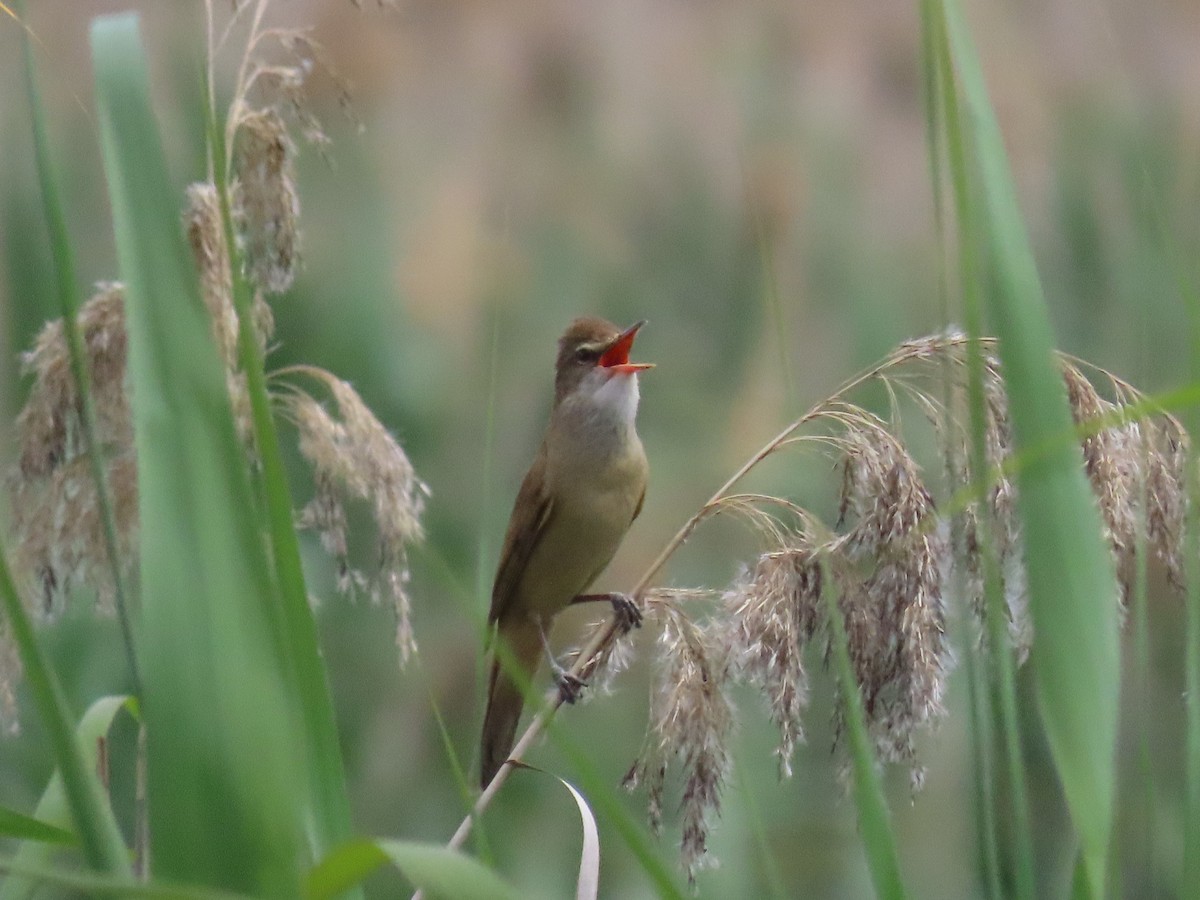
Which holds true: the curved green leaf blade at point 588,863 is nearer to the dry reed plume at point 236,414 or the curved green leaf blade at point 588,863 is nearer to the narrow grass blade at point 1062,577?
the dry reed plume at point 236,414

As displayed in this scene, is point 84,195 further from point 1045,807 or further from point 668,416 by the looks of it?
point 1045,807

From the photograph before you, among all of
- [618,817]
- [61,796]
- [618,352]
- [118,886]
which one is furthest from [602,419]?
[118,886]

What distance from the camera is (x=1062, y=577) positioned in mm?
911

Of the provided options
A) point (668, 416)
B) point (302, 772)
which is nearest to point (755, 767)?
point (668, 416)

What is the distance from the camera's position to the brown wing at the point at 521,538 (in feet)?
8.09

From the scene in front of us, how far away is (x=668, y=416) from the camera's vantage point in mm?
3420

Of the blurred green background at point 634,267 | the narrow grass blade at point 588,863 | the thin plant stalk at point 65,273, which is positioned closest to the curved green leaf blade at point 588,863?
the narrow grass blade at point 588,863

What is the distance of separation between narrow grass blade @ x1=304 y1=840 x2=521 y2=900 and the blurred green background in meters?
1.32

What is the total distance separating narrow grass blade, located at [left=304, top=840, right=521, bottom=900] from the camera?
2.56ft

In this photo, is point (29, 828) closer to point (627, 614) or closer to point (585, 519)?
point (627, 614)

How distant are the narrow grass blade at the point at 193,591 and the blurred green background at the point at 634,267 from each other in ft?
3.89

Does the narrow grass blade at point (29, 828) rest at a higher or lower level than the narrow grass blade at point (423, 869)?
lower

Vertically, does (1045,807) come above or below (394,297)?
below

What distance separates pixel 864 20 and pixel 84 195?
2.78 metres
